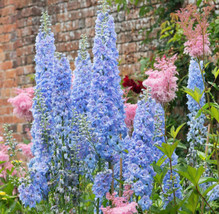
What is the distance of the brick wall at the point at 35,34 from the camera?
566 cm

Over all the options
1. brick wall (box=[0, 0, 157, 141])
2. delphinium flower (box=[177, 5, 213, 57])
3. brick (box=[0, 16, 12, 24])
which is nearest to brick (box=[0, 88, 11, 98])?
brick wall (box=[0, 0, 157, 141])

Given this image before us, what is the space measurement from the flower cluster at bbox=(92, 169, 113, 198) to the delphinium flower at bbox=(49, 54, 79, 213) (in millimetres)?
126

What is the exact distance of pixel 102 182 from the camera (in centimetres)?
157

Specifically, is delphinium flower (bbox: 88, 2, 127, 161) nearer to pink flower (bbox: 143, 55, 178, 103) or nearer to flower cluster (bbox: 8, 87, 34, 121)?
pink flower (bbox: 143, 55, 178, 103)

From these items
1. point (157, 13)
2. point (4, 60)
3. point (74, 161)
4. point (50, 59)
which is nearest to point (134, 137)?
point (74, 161)

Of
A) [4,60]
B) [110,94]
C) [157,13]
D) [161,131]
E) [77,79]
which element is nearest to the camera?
[110,94]

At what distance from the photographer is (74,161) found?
169cm

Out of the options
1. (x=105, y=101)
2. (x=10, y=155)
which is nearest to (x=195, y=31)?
(x=105, y=101)

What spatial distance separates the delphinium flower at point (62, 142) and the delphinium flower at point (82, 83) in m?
0.07

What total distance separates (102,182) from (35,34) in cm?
543

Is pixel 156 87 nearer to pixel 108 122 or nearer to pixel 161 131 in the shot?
pixel 161 131

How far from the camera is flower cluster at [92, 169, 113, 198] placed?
1.56 metres

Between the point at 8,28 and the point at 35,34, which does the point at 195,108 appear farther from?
the point at 8,28

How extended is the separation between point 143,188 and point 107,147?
21cm
